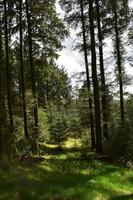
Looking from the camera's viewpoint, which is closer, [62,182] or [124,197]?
[124,197]

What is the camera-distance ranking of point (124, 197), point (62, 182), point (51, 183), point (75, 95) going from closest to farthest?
point (124, 197), point (51, 183), point (62, 182), point (75, 95)

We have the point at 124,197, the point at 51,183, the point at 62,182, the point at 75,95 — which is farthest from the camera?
the point at 75,95

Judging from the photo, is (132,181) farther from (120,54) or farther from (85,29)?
(120,54)

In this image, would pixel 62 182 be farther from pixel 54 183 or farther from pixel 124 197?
pixel 124 197

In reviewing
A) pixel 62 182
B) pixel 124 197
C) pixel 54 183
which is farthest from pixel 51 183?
pixel 124 197

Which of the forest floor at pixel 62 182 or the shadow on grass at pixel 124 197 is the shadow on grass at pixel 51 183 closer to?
the forest floor at pixel 62 182

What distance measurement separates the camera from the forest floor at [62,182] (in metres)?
11.6

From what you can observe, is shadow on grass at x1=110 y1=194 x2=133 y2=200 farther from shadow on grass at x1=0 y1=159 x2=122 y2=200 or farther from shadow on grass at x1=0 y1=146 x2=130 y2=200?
shadow on grass at x1=0 y1=159 x2=122 y2=200

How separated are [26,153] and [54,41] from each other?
41.9 feet

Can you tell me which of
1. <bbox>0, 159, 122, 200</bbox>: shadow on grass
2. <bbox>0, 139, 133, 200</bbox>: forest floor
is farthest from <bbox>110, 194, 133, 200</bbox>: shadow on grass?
<bbox>0, 159, 122, 200</bbox>: shadow on grass

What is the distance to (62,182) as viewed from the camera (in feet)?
42.2

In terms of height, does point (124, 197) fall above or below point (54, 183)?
below

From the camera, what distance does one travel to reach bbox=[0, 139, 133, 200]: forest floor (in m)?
11.6

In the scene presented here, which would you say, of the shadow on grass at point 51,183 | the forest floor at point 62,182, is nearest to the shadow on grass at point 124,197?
the forest floor at point 62,182
